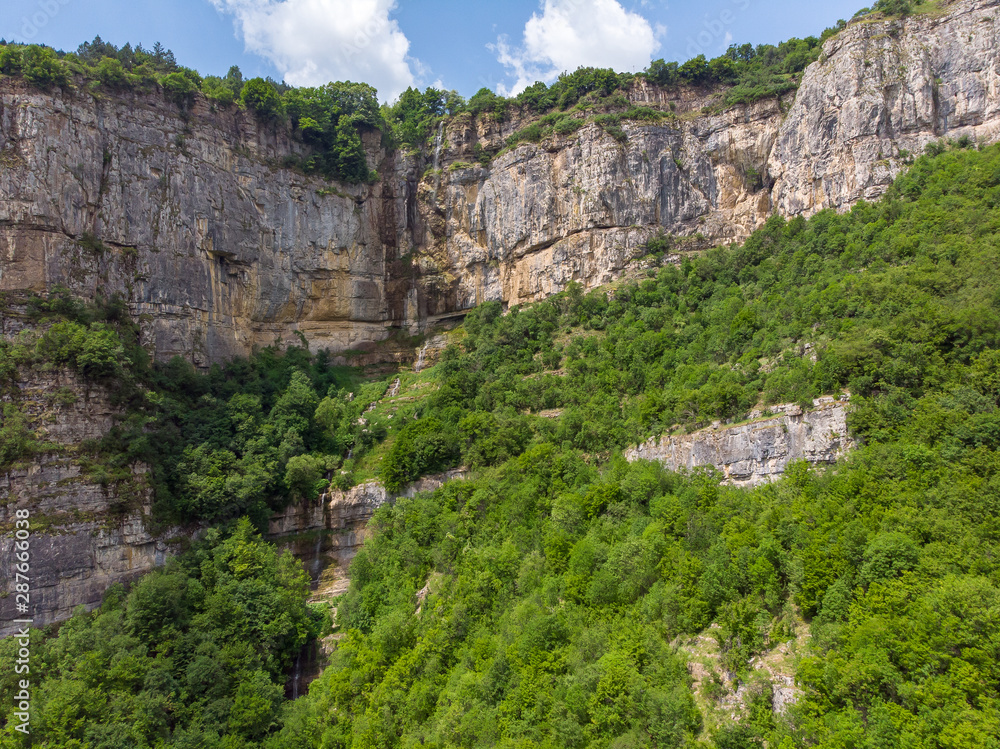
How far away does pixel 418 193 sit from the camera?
163 ft

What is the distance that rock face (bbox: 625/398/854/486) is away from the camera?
66.5ft

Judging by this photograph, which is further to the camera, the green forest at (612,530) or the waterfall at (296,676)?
the waterfall at (296,676)

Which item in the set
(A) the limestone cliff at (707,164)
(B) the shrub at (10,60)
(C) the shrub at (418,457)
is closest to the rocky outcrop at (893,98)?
(A) the limestone cliff at (707,164)

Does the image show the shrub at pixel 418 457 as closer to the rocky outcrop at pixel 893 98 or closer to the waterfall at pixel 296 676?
the waterfall at pixel 296 676

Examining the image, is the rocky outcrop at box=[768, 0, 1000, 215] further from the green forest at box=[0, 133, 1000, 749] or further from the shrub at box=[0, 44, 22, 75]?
the shrub at box=[0, 44, 22, 75]

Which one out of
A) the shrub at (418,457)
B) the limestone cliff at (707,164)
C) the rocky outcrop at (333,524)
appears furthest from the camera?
the limestone cliff at (707,164)

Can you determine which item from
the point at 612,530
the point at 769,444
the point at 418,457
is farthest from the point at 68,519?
the point at 769,444

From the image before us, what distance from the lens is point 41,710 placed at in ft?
66.9

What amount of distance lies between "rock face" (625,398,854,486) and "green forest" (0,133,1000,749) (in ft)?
2.47

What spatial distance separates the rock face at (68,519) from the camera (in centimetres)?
2392

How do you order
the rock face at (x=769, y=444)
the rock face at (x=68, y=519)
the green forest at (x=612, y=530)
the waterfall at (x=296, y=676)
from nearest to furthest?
1. the green forest at (x=612, y=530)
2. the rock face at (x=769, y=444)
3. the rock face at (x=68, y=519)
4. the waterfall at (x=296, y=676)

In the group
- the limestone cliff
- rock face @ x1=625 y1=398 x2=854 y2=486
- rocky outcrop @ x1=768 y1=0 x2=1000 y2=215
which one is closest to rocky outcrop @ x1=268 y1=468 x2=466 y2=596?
rock face @ x1=625 y1=398 x2=854 y2=486

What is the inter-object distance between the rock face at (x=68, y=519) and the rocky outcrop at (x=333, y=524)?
5.95 meters

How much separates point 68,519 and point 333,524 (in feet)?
40.2
